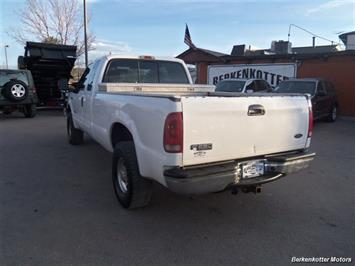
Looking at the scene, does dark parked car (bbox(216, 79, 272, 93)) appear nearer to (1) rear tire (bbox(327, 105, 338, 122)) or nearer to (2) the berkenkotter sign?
(2) the berkenkotter sign

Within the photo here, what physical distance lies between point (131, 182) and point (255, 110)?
1662mm

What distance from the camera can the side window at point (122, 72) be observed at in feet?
19.7

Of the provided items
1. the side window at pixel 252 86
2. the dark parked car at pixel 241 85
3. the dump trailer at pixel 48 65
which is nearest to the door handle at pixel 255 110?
the dark parked car at pixel 241 85

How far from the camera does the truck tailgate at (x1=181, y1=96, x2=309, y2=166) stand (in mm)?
3451

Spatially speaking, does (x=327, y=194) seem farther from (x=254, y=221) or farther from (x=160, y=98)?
(x=160, y=98)

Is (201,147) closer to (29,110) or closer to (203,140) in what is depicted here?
(203,140)

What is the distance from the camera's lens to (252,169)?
3.83 m

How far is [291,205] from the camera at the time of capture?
15.3 ft

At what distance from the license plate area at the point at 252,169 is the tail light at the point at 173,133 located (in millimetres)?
775

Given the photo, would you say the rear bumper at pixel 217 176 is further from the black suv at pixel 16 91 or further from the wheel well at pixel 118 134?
the black suv at pixel 16 91

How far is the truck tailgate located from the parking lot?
0.85 m

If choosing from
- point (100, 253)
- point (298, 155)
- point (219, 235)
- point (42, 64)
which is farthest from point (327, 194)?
point (42, 64)

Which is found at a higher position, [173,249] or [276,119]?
[276,119]

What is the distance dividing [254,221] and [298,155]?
94 cm
